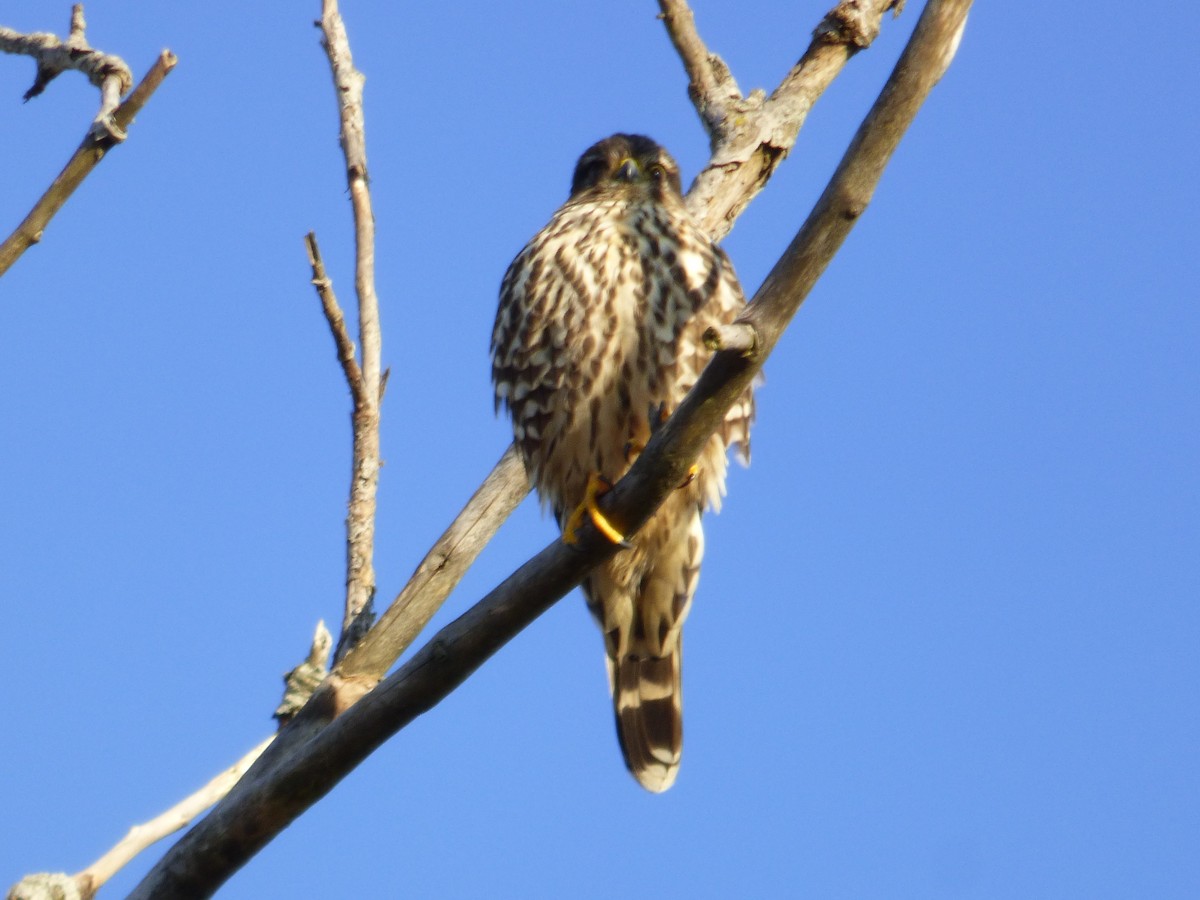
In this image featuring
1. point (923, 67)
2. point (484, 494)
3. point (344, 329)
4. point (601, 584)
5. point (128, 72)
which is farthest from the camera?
point (601, 584)

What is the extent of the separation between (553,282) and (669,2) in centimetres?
120

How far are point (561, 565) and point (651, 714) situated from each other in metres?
1.42

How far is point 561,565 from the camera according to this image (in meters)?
2.51

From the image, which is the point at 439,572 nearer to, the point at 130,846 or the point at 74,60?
the point at 130,846

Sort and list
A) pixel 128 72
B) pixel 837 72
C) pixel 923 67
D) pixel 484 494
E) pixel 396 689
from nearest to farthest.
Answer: pixel 128 72
pixel 923 67
pixel 396 689
pixel 484 494
pixel 837 72

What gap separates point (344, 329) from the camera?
2955 mm

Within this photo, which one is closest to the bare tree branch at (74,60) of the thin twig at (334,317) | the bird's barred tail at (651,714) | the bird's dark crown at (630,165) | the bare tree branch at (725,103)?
the thin twig at (334,317)

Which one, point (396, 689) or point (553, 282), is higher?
point (553, 282)

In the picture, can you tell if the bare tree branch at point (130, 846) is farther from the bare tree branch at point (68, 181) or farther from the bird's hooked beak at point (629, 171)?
the bird's hooked beak at point (629, 171)

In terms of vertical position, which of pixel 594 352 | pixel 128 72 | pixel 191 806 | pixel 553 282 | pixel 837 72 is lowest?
pixel 191 806

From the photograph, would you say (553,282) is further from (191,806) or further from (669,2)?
(191,806)

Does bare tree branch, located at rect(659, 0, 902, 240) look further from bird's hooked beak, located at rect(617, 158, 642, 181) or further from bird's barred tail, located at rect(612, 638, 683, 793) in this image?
bird's barred tail, located at rect(612, 638, 683, 793)

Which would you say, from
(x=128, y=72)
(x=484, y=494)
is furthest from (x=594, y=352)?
(x=128, y=72)

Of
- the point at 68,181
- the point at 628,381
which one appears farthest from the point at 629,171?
the point at 68,181
